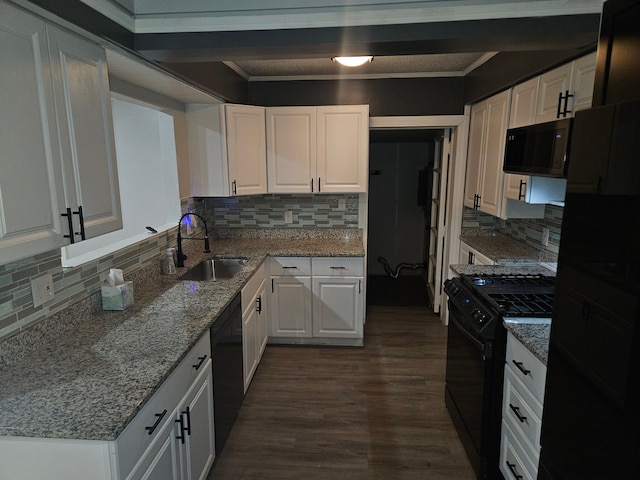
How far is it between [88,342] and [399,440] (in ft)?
5.88

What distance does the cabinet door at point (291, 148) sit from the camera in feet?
11.5

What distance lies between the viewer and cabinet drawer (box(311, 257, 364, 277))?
11.1 ft

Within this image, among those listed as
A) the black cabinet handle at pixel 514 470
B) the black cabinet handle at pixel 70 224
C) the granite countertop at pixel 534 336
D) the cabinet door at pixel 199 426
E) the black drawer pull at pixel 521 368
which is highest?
the black cabinet handle at pixel 70 224

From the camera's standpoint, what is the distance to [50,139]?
4.48ft

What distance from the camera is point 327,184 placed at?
3.58 m

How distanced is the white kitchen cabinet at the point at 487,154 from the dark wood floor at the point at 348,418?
1.36 meters

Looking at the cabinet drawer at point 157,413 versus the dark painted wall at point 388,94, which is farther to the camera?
the dark painted wall at point 388,94

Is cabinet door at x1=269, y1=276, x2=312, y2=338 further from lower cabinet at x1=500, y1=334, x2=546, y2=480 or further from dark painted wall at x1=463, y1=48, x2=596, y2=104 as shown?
dark painted wall at x1=463, y1=48, x2=596, y2=104

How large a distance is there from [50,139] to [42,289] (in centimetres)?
68

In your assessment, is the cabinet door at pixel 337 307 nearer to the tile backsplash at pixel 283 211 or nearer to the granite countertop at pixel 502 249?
the tile backsplash at pixel 283 211

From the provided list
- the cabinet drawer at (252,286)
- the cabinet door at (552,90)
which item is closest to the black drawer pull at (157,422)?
the cabinet drawer at (252,286)

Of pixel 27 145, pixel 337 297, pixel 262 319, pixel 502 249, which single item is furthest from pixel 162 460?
pixel 502 249

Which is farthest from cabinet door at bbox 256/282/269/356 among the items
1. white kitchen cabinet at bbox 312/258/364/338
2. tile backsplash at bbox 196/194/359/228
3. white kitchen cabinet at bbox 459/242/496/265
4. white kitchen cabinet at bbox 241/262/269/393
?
white kitchen cabinet at bbox 459/242/496/265

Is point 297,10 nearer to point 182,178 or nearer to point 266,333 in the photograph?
point 182,178
